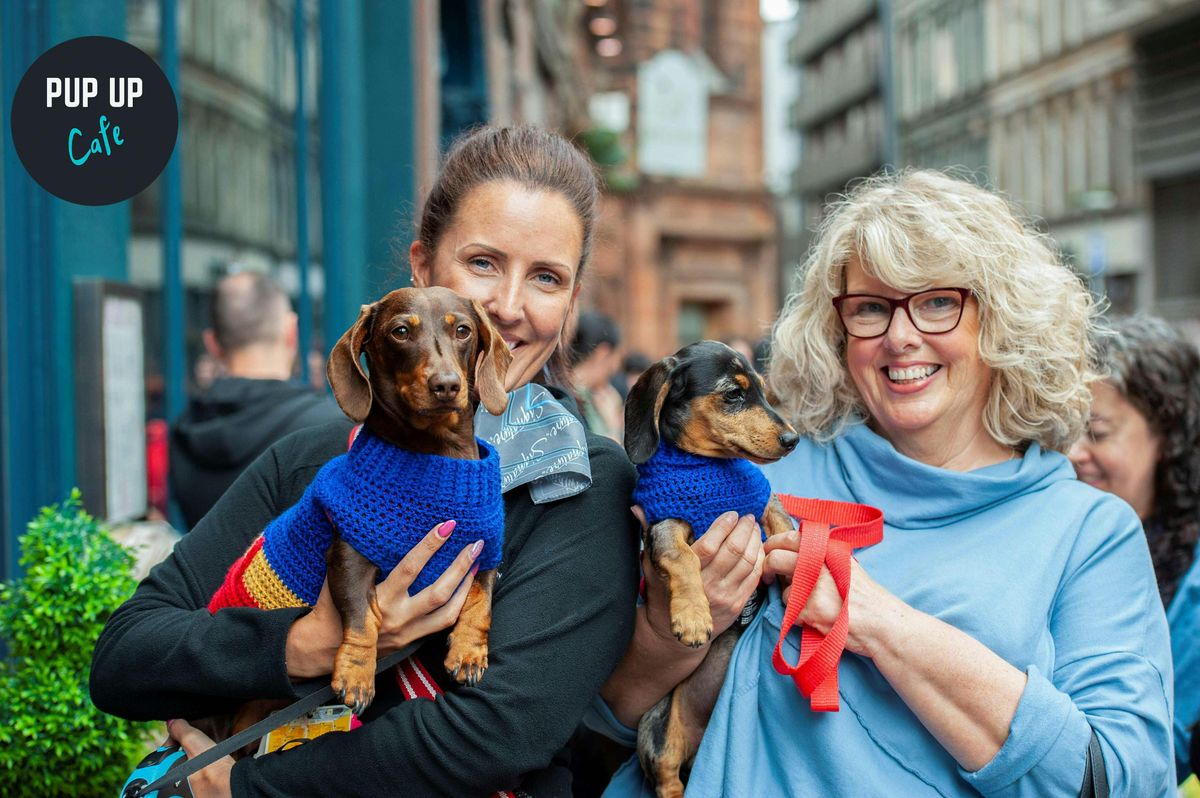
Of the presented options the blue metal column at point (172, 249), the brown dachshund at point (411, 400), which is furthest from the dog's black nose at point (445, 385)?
the blue metal column at point (172, 249)

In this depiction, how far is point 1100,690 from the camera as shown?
2.22m

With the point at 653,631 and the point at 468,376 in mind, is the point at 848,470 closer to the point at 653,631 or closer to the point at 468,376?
the point at 653,631

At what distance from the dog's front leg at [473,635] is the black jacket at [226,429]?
2.50 metres

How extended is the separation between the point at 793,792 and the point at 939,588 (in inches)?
21.7

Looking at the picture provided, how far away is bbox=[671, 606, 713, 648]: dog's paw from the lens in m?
2.26

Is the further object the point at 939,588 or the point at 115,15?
the point at 115,15

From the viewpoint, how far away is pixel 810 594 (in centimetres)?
231

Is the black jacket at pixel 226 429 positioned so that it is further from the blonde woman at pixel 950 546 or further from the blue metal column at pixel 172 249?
the blonde woman at pixel 950 546

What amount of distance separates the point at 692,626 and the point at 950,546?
0.66m

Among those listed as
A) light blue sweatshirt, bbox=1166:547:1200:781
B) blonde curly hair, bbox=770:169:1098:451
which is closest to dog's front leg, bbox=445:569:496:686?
blonde curly hair, bbox=770:169:1098:451

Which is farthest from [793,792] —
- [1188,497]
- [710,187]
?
[710,187]

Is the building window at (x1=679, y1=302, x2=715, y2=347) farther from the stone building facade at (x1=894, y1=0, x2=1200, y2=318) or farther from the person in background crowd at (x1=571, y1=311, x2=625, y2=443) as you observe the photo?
the person in background crowd at (x1=571, y1=311, x2=625, y2=443)

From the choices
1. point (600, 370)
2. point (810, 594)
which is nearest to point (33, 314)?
point (810, 594)

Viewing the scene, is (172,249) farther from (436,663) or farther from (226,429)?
(436,663)
